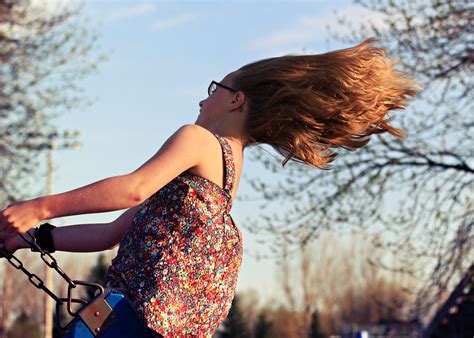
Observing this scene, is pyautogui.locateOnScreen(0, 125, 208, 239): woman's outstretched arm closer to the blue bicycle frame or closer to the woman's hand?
the woman's hand

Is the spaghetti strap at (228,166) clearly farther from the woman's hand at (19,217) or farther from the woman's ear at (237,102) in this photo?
the woman's hand at (19,217)

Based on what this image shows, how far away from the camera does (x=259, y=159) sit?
1577 cm

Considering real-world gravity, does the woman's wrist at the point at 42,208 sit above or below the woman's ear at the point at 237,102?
below

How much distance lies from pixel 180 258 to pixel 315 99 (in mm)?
854

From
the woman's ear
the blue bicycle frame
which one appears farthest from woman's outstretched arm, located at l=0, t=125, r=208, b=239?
the woman's ear

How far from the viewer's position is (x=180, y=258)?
123 inches

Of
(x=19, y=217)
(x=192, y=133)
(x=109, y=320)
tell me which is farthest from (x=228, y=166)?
(x=19, y=217)

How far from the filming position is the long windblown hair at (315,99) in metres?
3.55

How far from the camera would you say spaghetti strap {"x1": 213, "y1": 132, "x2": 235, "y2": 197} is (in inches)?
131

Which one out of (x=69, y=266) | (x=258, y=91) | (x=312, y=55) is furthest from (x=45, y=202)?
(x=69, y=266)

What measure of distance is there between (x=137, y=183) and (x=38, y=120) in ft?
49.1

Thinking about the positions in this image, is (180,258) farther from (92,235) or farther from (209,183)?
(92,235)

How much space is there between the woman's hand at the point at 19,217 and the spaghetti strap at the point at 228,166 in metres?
0.74

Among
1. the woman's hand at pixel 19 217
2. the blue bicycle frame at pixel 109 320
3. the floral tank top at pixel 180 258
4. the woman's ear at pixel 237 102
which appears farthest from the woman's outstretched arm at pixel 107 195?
the woman's ear at pixel 237 102
